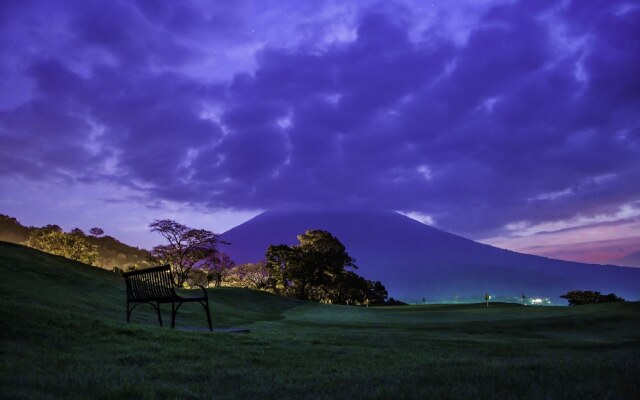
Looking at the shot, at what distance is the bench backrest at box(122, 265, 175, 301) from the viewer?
44.4 ft

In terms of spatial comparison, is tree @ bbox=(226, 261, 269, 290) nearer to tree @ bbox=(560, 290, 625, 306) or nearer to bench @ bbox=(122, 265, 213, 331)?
tree @ bbox=(560, 290, 625, 306)

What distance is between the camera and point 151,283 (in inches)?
557

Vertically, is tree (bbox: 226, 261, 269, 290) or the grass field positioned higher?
tree (bbox: 226, 261, 269, 290)

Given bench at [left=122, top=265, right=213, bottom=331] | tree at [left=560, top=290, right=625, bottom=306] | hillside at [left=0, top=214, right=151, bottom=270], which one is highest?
hillside at [left=0, top=214, right=151, bottom=270]

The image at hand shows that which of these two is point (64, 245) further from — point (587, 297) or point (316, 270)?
point (587, 297)

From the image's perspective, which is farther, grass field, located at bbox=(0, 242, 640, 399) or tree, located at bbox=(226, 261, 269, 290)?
tree, located at bbox=(226, 261, 269, 290)

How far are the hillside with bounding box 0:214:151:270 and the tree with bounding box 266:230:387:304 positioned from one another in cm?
Result: 5001

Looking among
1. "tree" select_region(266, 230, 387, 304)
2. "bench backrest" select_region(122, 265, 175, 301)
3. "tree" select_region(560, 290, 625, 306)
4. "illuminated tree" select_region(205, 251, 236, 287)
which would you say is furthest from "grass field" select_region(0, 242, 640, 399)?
"illuminated tree" select_region(205, 251, 236, 287)

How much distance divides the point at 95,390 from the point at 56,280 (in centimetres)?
2222

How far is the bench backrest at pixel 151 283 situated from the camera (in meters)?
13.5

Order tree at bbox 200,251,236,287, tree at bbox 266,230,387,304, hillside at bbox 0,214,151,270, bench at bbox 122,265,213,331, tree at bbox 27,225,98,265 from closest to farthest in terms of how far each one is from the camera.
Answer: bench at bbox 122,265,213,331
tree at bbox 27,225,98,265
tree at bbox 266,230,387,304
tree at bbox 200,251,236,287
hillside at bbox 0,214,151,270

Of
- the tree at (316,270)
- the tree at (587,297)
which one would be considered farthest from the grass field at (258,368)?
the tree at (587,297)

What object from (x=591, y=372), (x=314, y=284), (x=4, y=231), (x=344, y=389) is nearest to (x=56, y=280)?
(x=344, y=389)

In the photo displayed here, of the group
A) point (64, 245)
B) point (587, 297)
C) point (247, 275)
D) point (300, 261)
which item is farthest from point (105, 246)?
point (587, 297)
